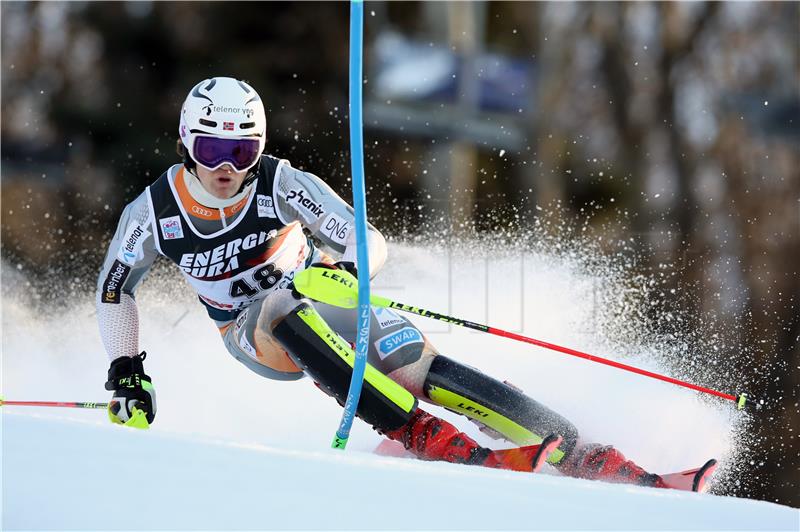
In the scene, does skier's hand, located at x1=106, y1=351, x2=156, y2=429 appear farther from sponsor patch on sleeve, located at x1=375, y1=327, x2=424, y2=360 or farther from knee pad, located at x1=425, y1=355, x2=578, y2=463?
knee pad, located at x1=425, y1=355, x2=578, y2=463

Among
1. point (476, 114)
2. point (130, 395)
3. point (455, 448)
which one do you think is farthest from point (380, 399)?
point (476, 114)

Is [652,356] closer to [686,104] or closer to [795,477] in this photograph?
[795,477]

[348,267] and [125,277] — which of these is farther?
[125,277]

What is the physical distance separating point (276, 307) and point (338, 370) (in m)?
0.31

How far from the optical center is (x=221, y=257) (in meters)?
3.88

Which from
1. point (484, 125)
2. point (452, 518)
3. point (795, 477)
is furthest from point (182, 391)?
point (484, 125)

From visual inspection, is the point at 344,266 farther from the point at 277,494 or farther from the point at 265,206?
the point at 277,494

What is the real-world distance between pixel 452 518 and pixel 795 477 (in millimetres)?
7140

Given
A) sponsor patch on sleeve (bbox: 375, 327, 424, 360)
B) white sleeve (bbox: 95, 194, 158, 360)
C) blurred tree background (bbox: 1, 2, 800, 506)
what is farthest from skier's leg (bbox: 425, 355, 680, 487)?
blurred tree background (bbox: 1, 2, 800, 506)

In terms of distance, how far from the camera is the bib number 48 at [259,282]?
3957mm

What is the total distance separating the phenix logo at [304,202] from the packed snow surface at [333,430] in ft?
2.82

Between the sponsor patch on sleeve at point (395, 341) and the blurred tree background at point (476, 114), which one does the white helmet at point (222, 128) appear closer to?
the sponsor patch on sleeve at point (395, 341)

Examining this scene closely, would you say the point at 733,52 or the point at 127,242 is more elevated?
the point at 733,52

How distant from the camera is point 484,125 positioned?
16547 millimetres
